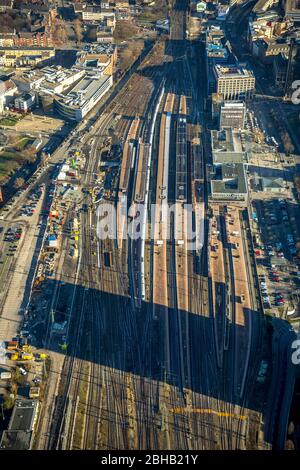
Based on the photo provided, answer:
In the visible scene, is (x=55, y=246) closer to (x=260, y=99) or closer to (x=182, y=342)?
(x=182, y=342)

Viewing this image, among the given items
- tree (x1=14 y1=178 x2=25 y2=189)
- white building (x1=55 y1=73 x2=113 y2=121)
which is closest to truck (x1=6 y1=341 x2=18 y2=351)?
tree (x1=14 y1=178 x2=25 y2=189)

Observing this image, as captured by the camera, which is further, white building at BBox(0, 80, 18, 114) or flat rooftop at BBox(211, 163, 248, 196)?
white building at BBox(0, 80, 18, 114)

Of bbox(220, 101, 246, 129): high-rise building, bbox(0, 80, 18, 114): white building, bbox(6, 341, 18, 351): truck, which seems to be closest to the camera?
bbox(6, 341, 18, 351): truck

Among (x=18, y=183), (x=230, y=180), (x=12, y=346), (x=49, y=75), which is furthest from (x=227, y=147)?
(x=12, y=346)

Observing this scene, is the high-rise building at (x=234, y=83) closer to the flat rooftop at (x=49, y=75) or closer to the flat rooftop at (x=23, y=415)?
the flat rooftop at (x=49, y=75)

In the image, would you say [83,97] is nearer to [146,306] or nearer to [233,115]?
[233,115]

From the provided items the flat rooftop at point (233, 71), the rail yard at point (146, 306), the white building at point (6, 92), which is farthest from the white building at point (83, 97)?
the flat rooftop at point (233, 71)

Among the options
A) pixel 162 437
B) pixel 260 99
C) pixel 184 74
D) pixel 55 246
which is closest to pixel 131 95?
pixel 184 74

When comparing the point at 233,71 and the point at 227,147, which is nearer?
the point at 227,147

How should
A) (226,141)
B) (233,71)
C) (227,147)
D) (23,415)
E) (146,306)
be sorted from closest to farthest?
(23,415) < (146,306) < (227,147) < (226,141) < (233,71)

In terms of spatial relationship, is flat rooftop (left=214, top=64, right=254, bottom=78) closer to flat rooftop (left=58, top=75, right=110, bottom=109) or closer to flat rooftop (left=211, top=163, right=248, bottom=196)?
flat rooftop (left=58, top=75, right=110, bottom=109)
